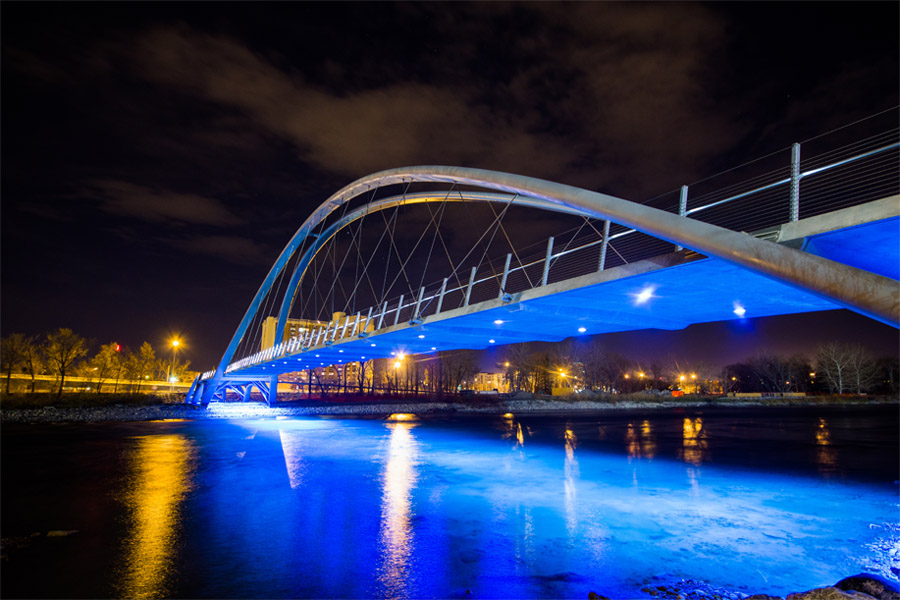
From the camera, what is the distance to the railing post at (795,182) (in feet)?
26.5

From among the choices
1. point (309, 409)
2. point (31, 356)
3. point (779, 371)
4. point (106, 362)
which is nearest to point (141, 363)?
point (106, 362)

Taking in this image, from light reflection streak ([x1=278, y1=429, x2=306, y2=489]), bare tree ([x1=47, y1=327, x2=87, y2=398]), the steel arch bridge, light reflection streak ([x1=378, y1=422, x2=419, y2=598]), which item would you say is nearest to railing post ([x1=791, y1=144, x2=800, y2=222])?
the steel arch bridge

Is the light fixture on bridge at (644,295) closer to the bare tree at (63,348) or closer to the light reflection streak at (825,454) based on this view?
the light reflection streak at (825,454)

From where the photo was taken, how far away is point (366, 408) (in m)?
56.6

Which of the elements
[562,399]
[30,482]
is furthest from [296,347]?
[562,399]

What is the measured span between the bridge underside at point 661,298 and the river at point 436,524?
14.5 feet

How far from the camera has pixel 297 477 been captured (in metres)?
14.1

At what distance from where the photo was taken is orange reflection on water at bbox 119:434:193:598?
6.54 meters

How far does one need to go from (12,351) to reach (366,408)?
37.5 metres

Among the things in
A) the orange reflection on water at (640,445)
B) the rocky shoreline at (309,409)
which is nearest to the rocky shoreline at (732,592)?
the orange reflection on water at (640,445)

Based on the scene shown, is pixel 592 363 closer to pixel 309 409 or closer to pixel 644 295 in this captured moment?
pixel 309 409

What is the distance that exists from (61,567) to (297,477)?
7.28 m

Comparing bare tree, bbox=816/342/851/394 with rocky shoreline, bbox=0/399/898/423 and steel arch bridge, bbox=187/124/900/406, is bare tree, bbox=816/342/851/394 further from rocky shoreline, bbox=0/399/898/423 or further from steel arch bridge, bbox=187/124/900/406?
steel arch bridge, bbox=187/124/900/406

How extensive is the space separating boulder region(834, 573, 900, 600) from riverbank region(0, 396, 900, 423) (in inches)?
1806
